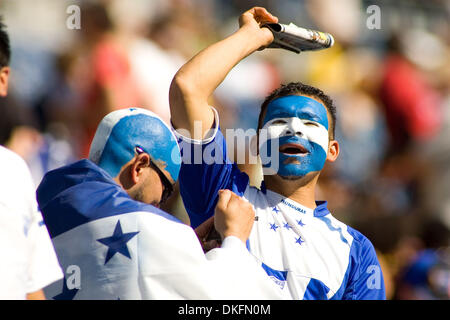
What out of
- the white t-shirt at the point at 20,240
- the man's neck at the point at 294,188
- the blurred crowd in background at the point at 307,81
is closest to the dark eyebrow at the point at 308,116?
the man's neck at the point at 294,188

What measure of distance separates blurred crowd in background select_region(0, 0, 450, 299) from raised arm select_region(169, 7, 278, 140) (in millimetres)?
1432

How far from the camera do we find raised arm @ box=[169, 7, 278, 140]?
3.82m

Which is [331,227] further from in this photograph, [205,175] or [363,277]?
[205,175]

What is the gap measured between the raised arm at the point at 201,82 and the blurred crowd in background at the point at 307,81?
1.43 meters

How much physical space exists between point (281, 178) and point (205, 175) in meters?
0.37

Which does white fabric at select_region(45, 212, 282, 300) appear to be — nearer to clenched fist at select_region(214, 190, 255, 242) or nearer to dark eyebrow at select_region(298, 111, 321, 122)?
clenched fist at select_region(214, 190, 255, 242)

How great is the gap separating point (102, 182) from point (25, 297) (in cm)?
66

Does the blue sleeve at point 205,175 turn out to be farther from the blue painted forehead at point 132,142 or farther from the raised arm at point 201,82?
the blue painted forehead at point 132,142

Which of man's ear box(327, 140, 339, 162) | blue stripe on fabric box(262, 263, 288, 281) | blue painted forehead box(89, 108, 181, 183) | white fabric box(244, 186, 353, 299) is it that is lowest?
blue stripe on fabric box(262, 263, 288, 281)

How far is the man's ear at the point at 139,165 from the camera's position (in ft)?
11.8

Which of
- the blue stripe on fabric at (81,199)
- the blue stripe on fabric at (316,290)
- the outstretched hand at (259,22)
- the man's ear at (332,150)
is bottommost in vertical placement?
the blue stripe on fabric at (316,290)

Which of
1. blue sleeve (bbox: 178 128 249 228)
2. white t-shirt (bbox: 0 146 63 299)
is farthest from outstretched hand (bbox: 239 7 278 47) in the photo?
white t-shirt (bbox: 0 146 63 299)
